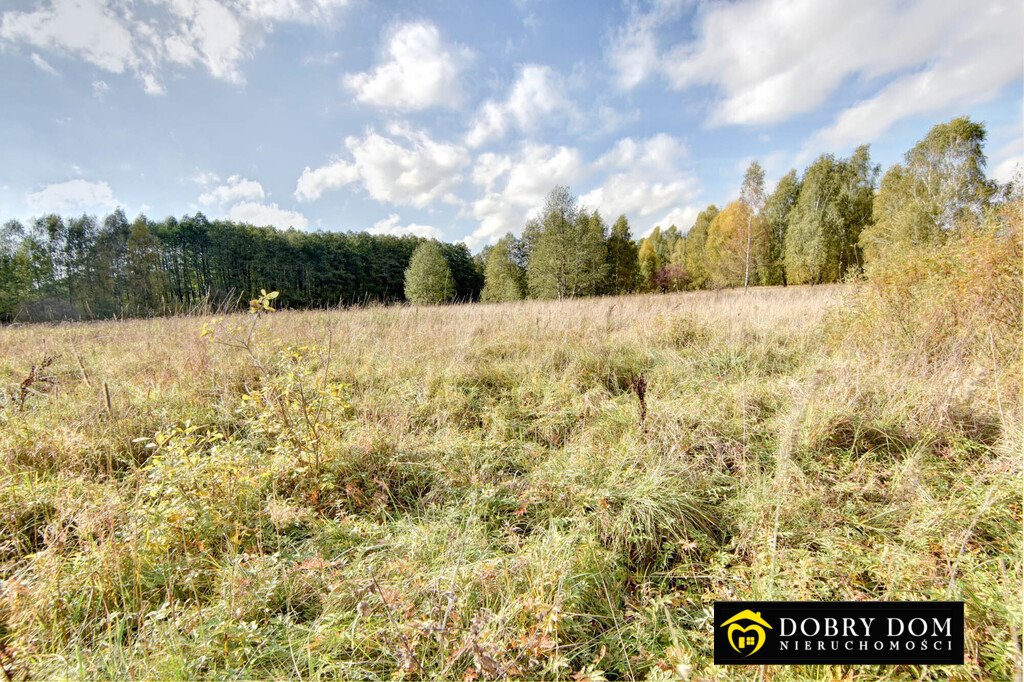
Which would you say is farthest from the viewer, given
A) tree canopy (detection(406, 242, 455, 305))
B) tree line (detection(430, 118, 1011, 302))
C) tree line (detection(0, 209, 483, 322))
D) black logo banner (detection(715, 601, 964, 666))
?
tree canopy (detection(406, 242, 455, 305))

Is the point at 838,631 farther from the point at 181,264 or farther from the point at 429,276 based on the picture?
the point at 181,264

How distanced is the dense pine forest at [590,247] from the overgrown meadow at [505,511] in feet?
32.5

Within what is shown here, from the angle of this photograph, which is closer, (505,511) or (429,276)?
(505,511)

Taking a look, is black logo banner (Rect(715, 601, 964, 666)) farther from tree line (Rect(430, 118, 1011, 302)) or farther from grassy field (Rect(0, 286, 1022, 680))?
tree line (Rect(430, 118, 1011, 302))

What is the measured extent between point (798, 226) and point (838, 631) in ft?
87.4

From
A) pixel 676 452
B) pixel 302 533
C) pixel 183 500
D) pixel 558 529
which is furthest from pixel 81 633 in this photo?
pixel 676 452

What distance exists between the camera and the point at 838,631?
142 cm

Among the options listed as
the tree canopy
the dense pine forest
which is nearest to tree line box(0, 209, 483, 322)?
the dense pine forest

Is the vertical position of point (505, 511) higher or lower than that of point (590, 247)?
lower

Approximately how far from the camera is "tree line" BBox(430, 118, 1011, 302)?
1251 cm

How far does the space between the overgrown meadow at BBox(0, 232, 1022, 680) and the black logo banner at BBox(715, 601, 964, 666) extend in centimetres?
6

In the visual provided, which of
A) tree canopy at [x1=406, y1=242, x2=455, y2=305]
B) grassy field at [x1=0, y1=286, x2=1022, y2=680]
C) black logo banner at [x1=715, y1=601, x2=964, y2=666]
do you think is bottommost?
black logo banner at [x1=715, y1=601, x2=964, y2=666]

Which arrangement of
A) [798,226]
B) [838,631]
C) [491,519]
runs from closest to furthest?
[838,631], [491,519], [798,226]

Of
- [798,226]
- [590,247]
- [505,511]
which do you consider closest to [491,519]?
[505,511]
